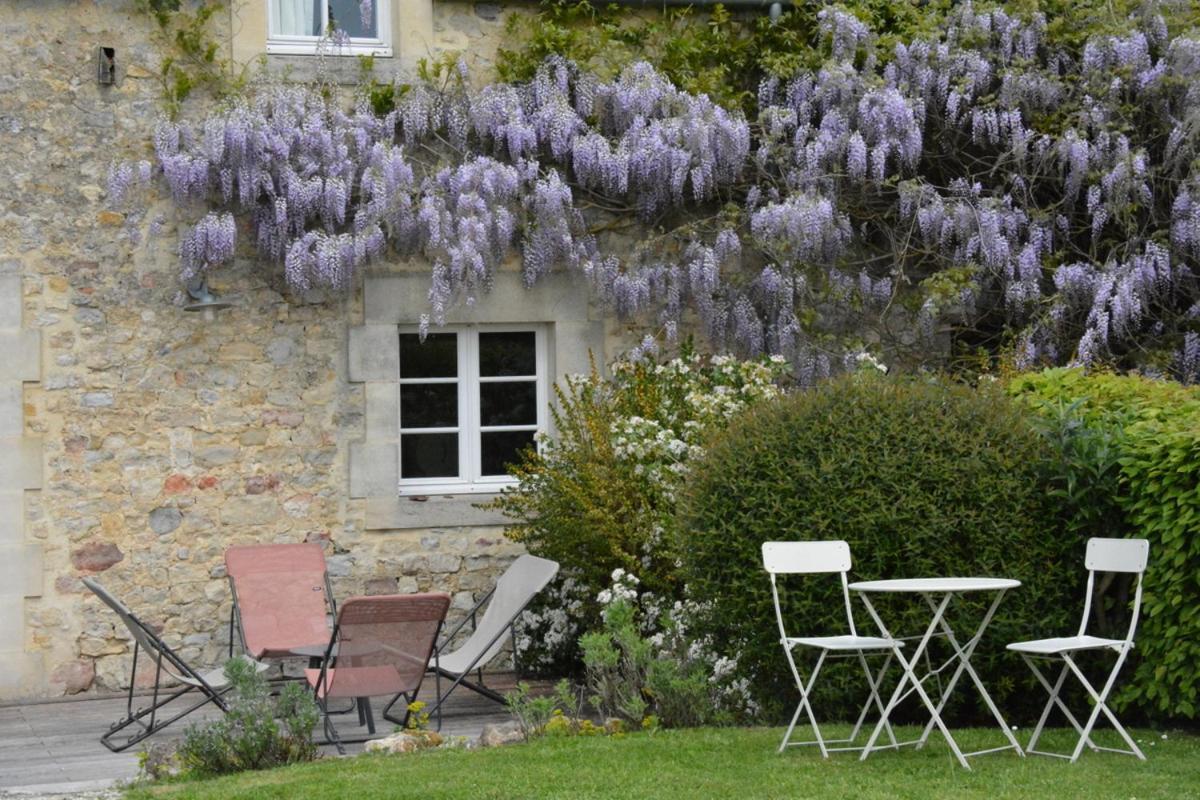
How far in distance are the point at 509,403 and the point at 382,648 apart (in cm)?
278

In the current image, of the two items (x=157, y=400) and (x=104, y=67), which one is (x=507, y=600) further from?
(x=104, y=67)

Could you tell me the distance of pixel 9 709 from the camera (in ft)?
25.9

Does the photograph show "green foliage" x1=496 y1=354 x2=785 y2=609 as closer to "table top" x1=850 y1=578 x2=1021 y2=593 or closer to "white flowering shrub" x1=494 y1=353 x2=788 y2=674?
"white flowering shrub" x1=494 y1=353 x2=788 y2=674

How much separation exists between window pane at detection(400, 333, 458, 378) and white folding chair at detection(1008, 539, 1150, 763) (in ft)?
12.9

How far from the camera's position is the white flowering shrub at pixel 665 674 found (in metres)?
6.54

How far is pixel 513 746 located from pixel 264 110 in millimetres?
4008

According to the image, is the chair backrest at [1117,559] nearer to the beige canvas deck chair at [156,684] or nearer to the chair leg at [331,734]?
the chair leg at [331,734]

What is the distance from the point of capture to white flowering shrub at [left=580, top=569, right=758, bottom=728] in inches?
258

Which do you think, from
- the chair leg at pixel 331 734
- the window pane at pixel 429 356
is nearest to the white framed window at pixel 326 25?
the window pane at pixel 429 356

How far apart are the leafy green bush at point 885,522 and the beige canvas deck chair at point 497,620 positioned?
3.04 feet

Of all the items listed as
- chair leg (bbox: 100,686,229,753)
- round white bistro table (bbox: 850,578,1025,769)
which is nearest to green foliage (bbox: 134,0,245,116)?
chair leg (bbox: 100,686,229,753)

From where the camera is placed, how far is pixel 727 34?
364 inches

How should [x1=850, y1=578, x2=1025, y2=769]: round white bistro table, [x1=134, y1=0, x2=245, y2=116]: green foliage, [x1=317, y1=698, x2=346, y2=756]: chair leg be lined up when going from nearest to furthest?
[x1=850, y1=578, x2=1025, y2=769]: round white bistro table < [x1=317, y1=698, x2=346, y2=756]: chair leg < [x1=134, y1=0, x2=245, y2=116]: green foliage

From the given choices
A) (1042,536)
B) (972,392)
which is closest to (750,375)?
(972,392)
